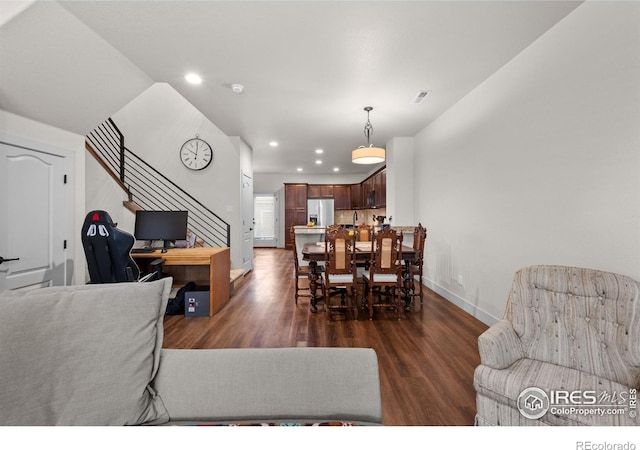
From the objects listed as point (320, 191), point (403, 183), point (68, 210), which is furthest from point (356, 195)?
point (68, 210)

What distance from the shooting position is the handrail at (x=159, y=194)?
187 inches

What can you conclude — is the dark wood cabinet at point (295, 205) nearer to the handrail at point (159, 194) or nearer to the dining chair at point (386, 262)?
the handrail at point (159, 194)

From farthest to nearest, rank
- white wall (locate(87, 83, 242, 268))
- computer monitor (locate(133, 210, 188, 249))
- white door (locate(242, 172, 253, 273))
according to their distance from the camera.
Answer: white door (locate(242, 172, 253, 273)) < white wall (locate(87, 83, 242, 268)) < computer monitor (locate(133, 210, 188, 249))

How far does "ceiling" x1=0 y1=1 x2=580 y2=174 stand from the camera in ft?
6.48

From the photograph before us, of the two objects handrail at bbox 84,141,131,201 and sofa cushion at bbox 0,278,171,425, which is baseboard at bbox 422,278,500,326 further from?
handrail at bbox 84,141,131,201

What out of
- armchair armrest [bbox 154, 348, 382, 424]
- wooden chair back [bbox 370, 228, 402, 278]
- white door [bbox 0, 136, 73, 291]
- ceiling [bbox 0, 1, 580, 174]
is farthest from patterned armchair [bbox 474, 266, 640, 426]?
white door [bbox 0, 136, 73, 291]

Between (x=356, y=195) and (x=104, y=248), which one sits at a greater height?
(x=356, y=195)

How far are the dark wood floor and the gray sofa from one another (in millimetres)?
891

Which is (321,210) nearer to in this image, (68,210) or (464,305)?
(464,305)

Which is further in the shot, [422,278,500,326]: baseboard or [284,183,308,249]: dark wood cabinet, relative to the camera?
[284,183,308,249]: dark wood cabinet

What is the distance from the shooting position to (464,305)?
11.4ft

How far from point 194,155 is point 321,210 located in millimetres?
5427

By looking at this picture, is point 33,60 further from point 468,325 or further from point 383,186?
point 383,186

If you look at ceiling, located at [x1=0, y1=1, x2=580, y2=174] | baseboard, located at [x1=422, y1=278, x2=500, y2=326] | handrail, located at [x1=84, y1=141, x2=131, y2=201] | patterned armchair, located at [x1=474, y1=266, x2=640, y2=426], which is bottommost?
baseboard, located at [x1=422, y1=278, x2=500, y2=326]
